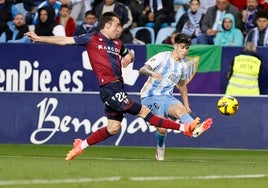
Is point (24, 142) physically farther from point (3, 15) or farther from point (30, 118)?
point (3, 15)

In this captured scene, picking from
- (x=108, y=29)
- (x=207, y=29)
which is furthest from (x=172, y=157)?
(x=207, y=29)

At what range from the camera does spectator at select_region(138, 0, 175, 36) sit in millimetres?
24031

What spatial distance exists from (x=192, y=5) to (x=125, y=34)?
64.2 inches

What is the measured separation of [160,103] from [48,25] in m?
8.41

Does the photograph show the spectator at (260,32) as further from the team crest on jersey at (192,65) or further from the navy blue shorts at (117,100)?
the navy blue shorts at (117,100)

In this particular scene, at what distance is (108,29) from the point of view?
14.7 m

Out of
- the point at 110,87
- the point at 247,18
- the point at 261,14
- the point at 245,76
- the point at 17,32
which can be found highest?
the point at 110,87

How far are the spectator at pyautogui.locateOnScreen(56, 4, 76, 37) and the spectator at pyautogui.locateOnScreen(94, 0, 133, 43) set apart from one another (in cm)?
61

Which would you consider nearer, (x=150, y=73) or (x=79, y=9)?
(x=150, y=73)

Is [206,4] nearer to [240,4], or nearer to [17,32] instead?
[240,4]

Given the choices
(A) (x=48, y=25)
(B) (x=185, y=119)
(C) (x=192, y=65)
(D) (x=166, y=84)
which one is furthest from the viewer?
(A) (x=48, y=25)

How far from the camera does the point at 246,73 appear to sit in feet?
68.6

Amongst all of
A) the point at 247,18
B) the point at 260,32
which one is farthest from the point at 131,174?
the point at 247,18

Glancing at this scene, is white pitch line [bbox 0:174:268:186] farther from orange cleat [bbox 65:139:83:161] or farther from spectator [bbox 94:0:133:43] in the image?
spectator [bbox 94:0:133:43]
